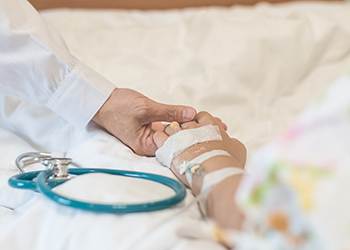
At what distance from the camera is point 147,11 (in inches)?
66.2

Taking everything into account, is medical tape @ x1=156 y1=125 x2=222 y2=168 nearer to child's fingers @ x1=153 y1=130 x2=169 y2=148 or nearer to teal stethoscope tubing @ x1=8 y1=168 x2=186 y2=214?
child's fingers @ x1=153 y1=130 x2=169 y2=148

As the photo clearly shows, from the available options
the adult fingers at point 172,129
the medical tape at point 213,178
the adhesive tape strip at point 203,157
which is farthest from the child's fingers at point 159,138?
the medical tape at point 213,178

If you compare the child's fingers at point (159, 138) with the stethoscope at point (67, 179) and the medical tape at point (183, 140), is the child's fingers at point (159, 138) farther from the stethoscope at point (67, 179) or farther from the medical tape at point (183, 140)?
the stethoscope at point (67, 179)

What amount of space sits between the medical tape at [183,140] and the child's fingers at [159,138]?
3 cm

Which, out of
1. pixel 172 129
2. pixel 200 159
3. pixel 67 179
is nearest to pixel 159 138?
pixel 172 129

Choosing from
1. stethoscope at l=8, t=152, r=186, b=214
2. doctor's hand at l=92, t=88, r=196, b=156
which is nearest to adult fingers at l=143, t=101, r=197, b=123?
doctor's hand at l=92, t=88, r=196, b=156

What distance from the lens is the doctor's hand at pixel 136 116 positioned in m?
0.86

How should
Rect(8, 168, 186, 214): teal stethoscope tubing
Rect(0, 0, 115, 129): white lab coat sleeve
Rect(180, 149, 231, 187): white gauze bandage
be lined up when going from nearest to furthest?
Rect(8, 168, 186, 214): teal stethoscope tubing < Rect(180, 149, 231, 187): white gauze bandage < Rect(0, 0, 115, 129): white lab coat sleeve

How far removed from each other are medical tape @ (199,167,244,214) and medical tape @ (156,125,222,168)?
0.15 meters

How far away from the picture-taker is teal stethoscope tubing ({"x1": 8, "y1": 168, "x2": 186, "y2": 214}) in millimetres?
510

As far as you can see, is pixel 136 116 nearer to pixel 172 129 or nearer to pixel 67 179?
pixel 172 129

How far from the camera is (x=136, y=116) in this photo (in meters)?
0.87

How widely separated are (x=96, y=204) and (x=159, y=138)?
0.35 m

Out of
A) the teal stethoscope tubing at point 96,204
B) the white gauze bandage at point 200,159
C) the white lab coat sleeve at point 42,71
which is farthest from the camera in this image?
the white lab coat sleeve at point 42,71
